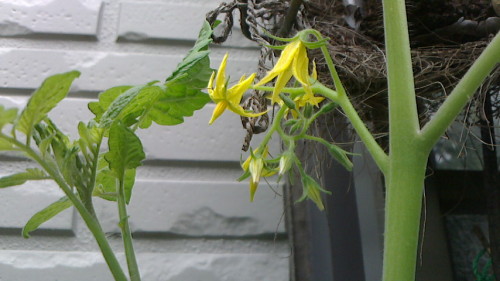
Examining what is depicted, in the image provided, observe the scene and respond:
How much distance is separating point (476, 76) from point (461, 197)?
→ 510 millimetres

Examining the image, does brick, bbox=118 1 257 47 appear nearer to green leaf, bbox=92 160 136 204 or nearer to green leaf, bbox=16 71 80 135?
green leaf, bbox=92 160 136 204

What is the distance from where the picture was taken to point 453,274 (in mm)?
854

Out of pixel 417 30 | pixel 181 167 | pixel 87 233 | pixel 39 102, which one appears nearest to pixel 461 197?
pixel 417 30

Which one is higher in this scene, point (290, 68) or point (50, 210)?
point (290, 68)

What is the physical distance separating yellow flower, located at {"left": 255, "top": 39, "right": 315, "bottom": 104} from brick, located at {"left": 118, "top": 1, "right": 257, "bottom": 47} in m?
0.58

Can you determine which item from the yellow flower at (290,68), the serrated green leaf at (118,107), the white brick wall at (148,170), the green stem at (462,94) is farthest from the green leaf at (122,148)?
the white brick wall at (148,170)

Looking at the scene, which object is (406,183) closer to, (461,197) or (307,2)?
(307,2)

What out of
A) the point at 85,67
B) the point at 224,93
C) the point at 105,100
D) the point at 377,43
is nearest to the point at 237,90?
the point at 224,93

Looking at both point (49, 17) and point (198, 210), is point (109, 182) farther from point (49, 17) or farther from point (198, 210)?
point (49, 17)

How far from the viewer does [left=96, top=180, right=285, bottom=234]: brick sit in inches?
34.4

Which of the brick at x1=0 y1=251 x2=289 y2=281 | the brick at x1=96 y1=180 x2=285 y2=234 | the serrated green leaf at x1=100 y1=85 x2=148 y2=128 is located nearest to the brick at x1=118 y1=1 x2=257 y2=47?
the brick at x1=96 y1=180 x2=285 y2=234

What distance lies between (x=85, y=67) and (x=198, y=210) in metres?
0.31

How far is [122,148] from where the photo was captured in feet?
1.39

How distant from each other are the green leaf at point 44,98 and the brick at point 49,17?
24.7 inches
